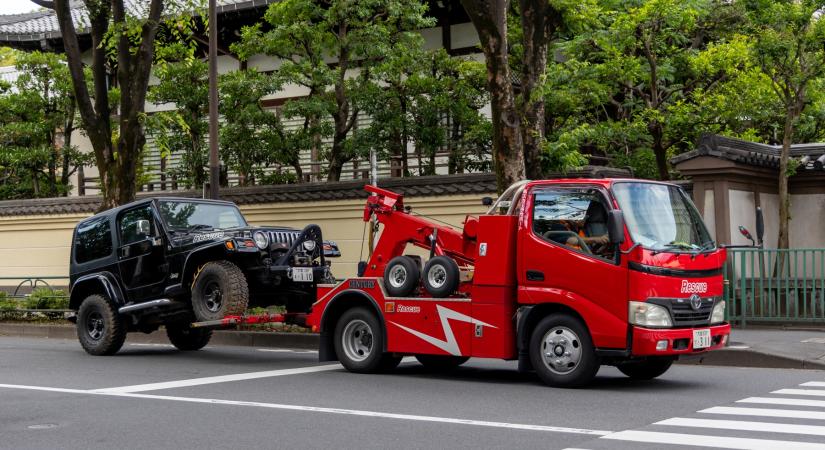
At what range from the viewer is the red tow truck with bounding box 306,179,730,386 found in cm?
1141

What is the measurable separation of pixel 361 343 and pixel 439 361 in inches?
43.6

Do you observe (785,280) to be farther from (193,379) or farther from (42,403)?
(42,403)

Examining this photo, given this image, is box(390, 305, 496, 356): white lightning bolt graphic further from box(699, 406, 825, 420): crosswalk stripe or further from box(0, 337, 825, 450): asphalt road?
box(699, 406, 825, 420): crosswalk stripe

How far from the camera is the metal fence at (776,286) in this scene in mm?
17797

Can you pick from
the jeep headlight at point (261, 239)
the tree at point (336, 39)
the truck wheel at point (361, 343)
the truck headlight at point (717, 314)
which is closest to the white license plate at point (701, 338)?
the truck headlight at point (717, 314)

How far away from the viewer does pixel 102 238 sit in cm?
1698

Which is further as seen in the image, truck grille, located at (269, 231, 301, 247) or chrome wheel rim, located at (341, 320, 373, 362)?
truck grille, located at (269, 231, 301, 247)

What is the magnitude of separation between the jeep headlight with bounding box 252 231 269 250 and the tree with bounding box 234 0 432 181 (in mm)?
9653

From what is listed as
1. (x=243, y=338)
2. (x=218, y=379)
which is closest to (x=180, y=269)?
(x=218, y=379)

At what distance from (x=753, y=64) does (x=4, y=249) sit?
69.8 ft

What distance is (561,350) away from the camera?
11789mm

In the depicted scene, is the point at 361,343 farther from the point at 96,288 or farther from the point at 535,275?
the point at 96,288

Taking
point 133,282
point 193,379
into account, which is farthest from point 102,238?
point 193,379

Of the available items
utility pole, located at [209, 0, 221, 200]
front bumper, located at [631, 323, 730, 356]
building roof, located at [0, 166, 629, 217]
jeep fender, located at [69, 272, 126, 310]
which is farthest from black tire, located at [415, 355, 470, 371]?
utility pole, located at [209, 0, 221, 200]
